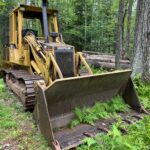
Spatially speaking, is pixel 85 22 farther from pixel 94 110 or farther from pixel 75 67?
pixel 94 110

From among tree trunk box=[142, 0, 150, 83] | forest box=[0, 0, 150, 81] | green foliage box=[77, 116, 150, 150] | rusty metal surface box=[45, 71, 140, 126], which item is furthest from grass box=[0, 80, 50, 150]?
forest box=[0, 0, 150, 81]

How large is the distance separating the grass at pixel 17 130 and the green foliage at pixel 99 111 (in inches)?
30.5

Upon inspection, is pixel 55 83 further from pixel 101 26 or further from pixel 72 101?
pixel 101 26

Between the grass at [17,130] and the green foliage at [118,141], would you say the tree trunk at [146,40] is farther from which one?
the grass at [17,130]

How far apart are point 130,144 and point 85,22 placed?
14.1 m

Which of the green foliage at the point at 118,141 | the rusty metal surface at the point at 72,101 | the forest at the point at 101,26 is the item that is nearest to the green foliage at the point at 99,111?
the rusty metal surface at the point at 72,101

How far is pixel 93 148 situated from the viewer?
3.90 m

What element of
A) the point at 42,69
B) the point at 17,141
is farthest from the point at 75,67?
the point at 17,141

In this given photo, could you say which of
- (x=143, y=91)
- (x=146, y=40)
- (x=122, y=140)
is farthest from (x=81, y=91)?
(x=146, y=40)

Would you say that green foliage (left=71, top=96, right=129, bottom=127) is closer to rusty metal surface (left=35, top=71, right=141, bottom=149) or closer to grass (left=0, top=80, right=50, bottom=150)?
rusty metal surface (left=35, top=71, right=141, bottom=149)

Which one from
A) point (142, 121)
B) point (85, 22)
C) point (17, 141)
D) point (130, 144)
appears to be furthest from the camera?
point (85, 22)

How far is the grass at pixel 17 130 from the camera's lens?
411 centimetres

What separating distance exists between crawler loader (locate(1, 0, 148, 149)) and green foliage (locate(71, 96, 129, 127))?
0.11 metres

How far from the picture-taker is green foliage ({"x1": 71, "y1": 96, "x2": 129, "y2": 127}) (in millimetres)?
4781
